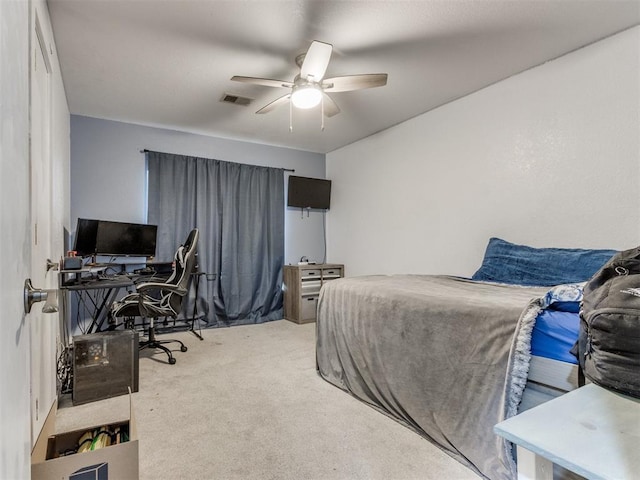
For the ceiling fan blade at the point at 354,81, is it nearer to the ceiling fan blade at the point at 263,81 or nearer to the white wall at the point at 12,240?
the ceiling fan blade at the point at 263,81

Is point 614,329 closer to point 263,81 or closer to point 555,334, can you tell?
point 555,334

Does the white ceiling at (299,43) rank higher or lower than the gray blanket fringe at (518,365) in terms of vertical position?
higher

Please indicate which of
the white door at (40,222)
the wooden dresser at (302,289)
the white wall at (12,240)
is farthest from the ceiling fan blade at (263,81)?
the wooden dresser at (302,289)

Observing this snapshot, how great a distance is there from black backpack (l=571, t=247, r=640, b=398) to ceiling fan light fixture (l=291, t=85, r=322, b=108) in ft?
6.62

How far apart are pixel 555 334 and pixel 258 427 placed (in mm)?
1575

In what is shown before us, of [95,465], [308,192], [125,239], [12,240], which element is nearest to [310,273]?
[308,192]

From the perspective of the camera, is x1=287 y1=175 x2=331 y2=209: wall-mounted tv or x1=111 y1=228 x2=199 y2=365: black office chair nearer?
x1=111 y1=228 x2=199 y2=365: black office chair

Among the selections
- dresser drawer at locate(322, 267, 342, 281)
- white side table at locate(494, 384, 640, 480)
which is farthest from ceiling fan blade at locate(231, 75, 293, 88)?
dresser drawer at locate(322, 267, 342, 281)

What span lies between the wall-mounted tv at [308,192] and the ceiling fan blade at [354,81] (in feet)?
8.25

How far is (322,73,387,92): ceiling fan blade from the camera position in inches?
93.7

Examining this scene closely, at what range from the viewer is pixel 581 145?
101 inches

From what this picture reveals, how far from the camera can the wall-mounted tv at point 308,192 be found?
16.5ft

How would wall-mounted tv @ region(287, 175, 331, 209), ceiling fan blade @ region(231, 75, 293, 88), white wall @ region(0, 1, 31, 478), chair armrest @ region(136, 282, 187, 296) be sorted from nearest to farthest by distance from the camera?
white wall @ region(0, 1, 31, 478)
ceiling fan blade @ region(231, 75, 293, 88)
chair armrest @ region(136, 282, 187, 296)
wall-mounted tv @ region(287, 175, 331, 209)

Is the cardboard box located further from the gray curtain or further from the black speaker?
the gray curtain
